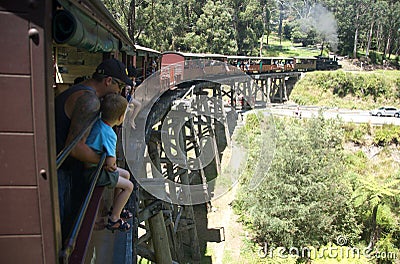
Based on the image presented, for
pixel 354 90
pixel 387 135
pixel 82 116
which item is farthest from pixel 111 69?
pixel 354 90

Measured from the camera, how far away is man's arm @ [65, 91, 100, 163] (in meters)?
2.03

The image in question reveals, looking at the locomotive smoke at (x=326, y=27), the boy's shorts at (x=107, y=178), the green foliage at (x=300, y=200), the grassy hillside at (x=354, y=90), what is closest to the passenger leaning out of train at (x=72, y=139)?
the boy's shorts at (x=107, y=178)

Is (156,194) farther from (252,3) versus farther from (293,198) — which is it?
(252,3)

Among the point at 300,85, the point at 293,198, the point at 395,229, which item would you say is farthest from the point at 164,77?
the point at 300,85

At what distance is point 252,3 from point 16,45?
36.8 meters

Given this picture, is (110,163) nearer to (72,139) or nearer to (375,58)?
(72,139)

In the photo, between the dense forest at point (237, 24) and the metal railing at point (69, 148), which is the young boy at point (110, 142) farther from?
the dense forest at point (237, 24)

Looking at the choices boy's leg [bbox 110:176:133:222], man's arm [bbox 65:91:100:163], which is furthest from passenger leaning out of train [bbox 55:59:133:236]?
boy's leg [bbox 110:176:133:222]

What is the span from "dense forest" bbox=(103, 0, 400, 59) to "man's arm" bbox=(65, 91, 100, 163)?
21020 millimetres

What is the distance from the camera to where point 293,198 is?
11.2 meters

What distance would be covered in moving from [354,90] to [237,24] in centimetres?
1377

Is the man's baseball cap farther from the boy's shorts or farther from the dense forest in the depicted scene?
the dense forest

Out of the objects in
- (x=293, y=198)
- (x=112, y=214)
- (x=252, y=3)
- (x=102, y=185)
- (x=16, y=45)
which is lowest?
(x=293, y=198)

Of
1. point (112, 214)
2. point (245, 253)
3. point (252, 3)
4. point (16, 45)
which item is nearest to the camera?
point (16, 45)
